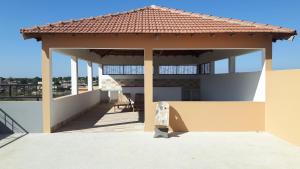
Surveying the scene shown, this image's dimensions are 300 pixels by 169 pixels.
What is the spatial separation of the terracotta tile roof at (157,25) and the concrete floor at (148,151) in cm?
356

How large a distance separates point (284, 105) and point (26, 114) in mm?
8649

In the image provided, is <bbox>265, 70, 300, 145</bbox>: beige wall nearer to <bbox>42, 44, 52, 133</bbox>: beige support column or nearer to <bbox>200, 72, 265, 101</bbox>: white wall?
<bbox>200, 72, 265, 101</bbox>: white wall

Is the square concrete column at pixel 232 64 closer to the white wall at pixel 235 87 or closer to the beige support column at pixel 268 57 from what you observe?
the white wall at pixel 235 87

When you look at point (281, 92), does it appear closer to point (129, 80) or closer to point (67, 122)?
point (67, 122)

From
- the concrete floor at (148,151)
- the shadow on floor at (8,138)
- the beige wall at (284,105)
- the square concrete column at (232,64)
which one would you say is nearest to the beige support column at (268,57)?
the beige wall at (284,105)

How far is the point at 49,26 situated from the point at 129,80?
39.6 ft

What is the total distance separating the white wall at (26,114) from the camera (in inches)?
407

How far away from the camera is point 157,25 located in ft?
35.6

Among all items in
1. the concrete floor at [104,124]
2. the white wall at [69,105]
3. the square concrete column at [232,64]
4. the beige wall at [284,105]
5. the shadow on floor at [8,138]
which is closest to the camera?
the beige wall at [284,105]

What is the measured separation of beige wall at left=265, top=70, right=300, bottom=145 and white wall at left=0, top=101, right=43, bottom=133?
8.05 meters

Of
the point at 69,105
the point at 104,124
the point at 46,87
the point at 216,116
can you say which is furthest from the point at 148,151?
the point at 69,105

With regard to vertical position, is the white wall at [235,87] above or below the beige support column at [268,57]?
below

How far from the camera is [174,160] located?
23.2 ft

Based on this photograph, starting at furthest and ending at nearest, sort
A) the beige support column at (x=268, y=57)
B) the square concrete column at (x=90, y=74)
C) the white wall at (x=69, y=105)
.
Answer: the square concrete column at (x=90, y=74) → the white wall at (x=69, y=105) → the beige support column at (x=268, y=57)
